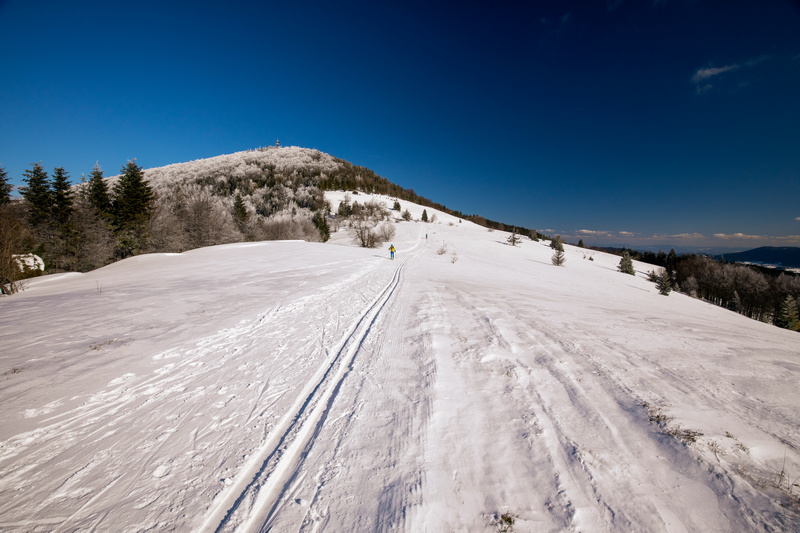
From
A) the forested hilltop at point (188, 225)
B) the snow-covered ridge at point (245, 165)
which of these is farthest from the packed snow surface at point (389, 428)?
the snow-covered ridge at point (245, 165)

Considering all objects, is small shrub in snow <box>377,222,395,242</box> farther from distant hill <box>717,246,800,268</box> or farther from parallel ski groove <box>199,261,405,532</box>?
distant hill <box>717,246,800,268</box>

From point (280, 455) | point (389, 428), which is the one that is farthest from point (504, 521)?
point (280, 455)

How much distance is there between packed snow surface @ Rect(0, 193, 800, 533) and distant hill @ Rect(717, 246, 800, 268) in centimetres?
17039

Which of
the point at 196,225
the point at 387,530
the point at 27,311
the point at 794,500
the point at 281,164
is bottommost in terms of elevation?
the point at 387,530

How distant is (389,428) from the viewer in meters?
3.11

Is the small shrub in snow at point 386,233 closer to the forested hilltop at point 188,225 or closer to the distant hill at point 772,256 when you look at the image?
the forested hilltop at point 188,225

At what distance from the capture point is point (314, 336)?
587 cm

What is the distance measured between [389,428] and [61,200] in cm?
3753

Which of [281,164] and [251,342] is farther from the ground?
[281,164]

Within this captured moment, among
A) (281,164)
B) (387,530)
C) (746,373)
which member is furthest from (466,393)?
(281,164)

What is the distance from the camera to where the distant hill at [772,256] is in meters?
112

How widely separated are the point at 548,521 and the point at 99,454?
14.2ft

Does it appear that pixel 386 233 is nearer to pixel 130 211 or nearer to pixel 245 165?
pixel 130 211

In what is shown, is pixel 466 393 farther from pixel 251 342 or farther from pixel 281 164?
pixel 281 164
